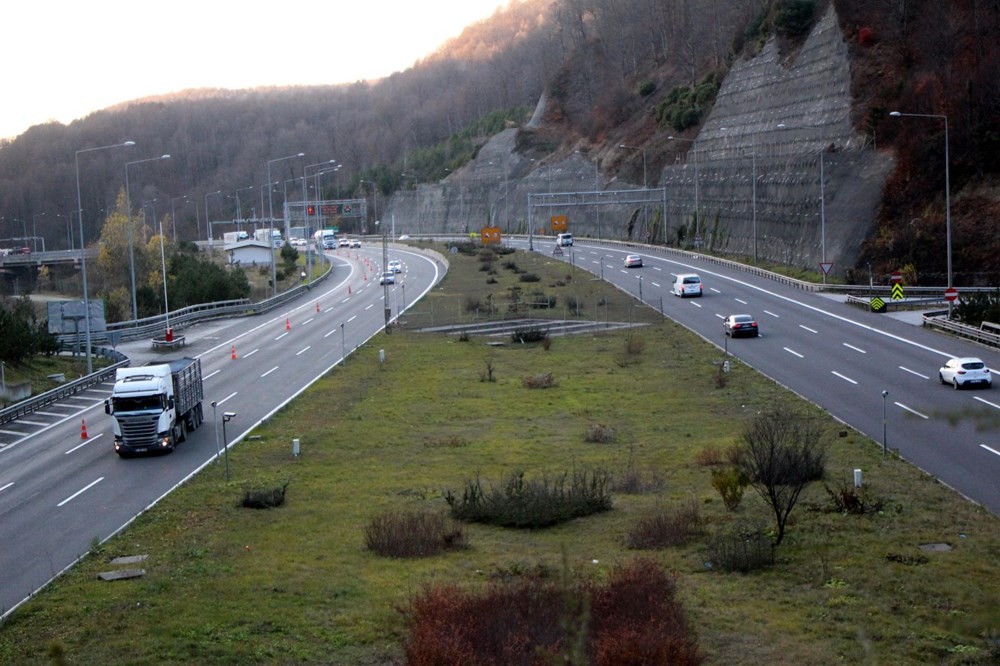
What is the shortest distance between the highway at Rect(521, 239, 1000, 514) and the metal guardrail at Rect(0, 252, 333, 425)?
78.1 feet

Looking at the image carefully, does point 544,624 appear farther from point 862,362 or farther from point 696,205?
point 696,205

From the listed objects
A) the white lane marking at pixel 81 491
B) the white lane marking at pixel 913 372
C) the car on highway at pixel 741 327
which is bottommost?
the white lane marking at pixel 81 491

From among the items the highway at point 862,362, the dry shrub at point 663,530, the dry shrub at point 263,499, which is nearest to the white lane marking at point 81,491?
the dry shrub at point 263,499

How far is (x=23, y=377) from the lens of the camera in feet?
142

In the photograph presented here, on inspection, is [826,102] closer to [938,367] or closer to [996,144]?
[996,144]

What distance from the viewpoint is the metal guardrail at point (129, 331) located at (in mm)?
37719

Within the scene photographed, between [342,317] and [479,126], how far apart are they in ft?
422

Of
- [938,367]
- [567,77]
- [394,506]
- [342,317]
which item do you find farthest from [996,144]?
[567,77]

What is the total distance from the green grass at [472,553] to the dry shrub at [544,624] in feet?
2.56

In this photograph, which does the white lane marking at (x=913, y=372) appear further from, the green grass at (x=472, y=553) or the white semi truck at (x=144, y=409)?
the white semi truck at (x=144, y=409)

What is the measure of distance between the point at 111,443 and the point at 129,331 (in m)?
28.2

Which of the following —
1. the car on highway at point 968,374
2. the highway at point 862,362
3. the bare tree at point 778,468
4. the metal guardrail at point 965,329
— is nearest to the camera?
the bare tree at point 778,468

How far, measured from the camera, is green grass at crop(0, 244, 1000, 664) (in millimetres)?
13680

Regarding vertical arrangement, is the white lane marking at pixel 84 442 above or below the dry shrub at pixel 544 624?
below
